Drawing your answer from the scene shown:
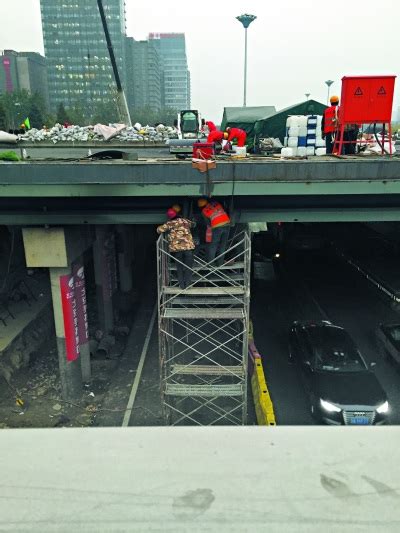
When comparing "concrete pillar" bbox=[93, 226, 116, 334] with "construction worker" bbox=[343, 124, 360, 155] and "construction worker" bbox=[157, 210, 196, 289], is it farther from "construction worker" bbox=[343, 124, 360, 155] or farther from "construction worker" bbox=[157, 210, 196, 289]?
"construction worker" bbox=[343, 124, 360, 155]

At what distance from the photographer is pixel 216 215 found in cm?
1021

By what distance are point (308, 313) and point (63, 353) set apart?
11298mm

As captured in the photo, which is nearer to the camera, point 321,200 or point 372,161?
point 372,161

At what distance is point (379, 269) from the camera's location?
22562mm

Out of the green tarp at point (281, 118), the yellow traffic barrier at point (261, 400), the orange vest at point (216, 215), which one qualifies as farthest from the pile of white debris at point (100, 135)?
the yellow traffic barrier at point (261, 400)

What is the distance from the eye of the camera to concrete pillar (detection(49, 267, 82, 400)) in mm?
12336

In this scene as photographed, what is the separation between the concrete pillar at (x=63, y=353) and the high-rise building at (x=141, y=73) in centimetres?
14375

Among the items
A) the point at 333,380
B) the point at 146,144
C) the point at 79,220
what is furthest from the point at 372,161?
the point at 146,144

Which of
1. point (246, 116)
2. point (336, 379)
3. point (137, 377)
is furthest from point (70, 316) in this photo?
point (246, 116)

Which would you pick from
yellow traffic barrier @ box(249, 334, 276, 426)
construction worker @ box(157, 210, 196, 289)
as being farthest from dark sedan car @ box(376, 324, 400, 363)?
construction worker @ box(157, 210, 196, 289)

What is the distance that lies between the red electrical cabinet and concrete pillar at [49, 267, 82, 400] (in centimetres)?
926

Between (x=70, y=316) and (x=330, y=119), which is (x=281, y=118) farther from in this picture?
(x=70, y=316)

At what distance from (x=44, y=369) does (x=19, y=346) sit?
1.24 metres

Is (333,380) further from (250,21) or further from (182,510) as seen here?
(250,21)
